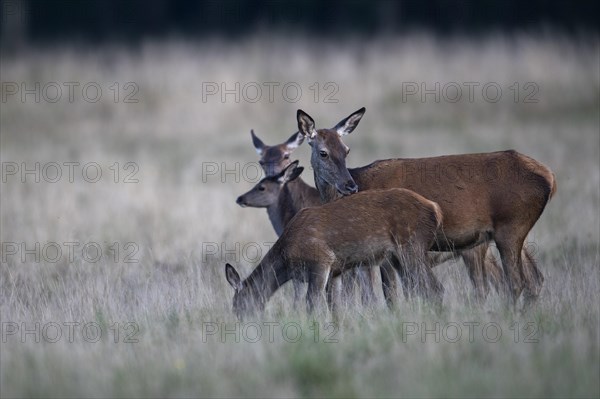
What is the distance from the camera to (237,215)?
14.7m

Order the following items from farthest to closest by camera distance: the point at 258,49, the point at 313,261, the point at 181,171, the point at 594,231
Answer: the point at 258,49 < the point at 181,171 < the point at 594,231 < the point at 313,261

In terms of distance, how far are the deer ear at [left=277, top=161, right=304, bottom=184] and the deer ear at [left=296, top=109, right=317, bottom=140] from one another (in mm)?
684

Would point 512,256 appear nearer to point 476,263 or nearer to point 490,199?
point 490,199

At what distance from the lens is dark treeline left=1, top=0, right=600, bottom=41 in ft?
108

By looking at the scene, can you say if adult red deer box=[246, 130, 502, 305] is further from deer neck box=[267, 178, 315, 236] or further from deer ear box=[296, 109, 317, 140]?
deer ear box=[296, 109, 317, 140]

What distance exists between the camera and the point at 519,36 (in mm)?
24359

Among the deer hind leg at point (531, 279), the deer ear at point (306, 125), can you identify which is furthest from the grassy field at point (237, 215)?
the deer ear at point (306, 125)

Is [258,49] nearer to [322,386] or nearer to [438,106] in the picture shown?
[438,106]

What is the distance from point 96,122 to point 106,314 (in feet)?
44.3

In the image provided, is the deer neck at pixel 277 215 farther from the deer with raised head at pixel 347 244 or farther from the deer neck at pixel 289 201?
the deer with raised head at pixel 347 244

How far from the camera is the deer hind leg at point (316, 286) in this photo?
8.69m

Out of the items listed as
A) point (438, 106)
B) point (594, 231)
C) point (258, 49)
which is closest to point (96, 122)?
point (258, 49)

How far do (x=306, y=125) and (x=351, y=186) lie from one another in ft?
2.67

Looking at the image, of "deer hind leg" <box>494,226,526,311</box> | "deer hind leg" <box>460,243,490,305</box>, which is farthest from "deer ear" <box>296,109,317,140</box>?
"deer hind leg" <box>494,226,526,311</box>
